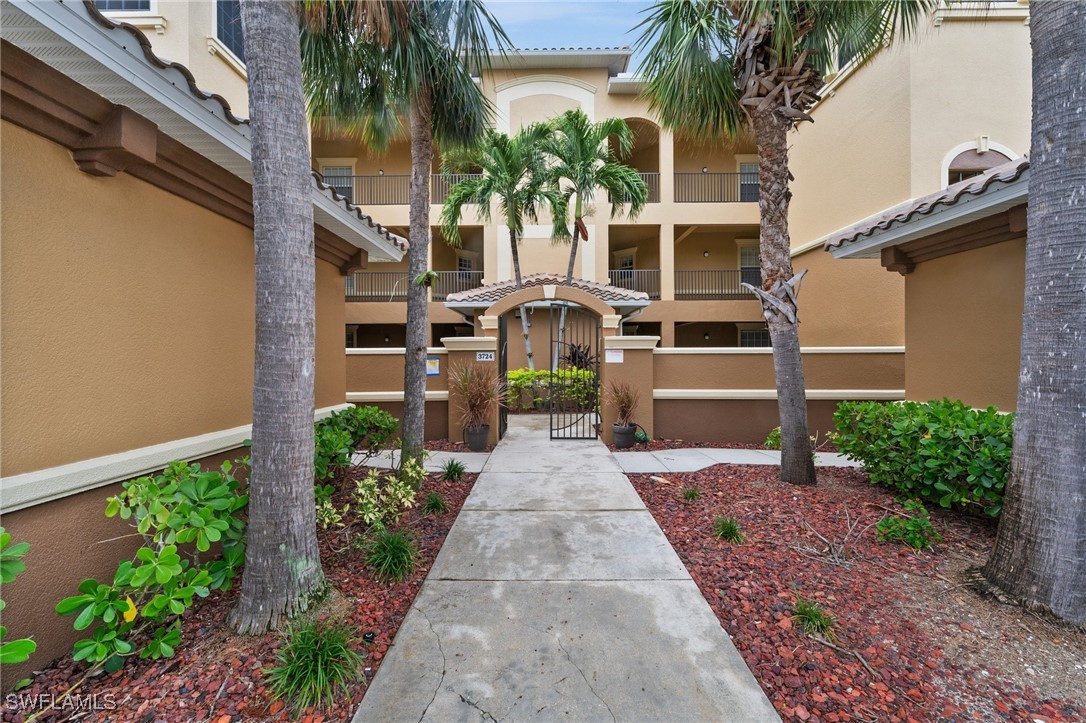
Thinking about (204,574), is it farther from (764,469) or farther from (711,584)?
(764,469)

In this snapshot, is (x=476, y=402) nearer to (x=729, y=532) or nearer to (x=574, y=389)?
(x=574, y=389)

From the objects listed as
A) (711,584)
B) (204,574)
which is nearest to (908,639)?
(711,584)

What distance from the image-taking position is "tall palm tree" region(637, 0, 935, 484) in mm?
5258

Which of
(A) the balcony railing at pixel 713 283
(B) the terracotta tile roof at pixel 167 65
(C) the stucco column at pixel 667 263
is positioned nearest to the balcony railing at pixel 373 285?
(C) the stucco column at pixel 667 263

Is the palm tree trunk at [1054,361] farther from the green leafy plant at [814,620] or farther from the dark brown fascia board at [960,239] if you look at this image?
the dark brown fascia board at [960,239]

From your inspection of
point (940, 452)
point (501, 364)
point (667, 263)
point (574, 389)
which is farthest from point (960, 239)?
point (667, 263)

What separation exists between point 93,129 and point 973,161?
47.4ft

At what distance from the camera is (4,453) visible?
7.76ft

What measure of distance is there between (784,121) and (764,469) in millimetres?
4684

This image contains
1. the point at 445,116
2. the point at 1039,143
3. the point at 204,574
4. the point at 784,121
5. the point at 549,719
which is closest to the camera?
the point at 549,719

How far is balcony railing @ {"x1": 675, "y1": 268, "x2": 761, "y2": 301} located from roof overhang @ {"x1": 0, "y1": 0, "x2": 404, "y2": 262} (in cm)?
1602

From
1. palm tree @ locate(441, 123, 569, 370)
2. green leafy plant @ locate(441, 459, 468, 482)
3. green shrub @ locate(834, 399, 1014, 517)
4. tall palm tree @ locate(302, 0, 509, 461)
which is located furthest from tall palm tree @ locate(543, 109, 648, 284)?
green shrub @ locate(834, 399, 1014, 517)

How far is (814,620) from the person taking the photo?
2764 millimetres

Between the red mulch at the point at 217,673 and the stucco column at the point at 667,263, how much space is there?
Answer: 47.9ft
